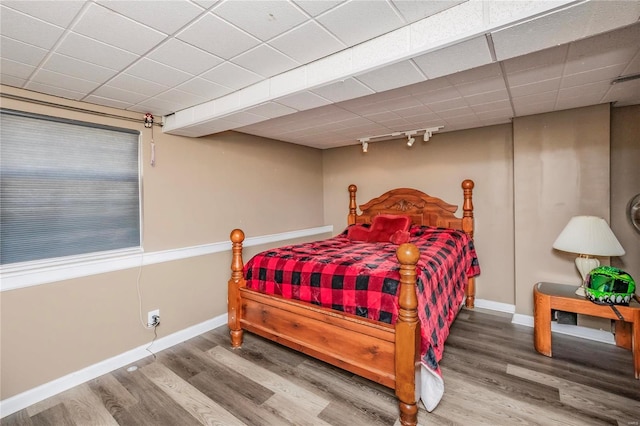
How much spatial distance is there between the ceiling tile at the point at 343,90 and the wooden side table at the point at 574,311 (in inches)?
89.3

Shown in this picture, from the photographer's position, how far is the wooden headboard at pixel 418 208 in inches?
139

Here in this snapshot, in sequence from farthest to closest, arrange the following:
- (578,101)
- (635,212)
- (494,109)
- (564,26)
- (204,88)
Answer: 1. (494,109)
2. (635,212)
3. (578,101)
4. (204,88)
5. (564,26)

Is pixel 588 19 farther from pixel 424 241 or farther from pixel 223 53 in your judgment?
pixel 424 241

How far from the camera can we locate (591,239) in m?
2.38

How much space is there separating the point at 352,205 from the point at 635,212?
2.99 m

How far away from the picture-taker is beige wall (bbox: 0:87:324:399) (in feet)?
6.75

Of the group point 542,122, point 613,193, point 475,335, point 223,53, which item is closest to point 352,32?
point 223,53

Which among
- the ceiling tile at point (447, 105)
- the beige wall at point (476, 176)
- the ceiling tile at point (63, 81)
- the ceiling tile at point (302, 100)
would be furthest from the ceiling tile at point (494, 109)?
the ceiling tile at point (63, 81)

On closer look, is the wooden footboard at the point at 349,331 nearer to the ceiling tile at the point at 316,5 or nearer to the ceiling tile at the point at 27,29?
the ceiling tile at the point at 316,5

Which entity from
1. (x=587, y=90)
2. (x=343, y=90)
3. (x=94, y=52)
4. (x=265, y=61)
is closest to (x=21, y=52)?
(x=94, y=52)

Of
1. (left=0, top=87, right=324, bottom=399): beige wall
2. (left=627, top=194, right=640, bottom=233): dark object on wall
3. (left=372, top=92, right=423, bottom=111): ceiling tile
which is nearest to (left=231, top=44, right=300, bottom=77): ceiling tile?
(left=372, top=92, right=423, bottom=111): ceiling tile

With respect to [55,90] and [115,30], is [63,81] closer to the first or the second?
[55,90]

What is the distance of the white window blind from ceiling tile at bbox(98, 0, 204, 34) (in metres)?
1.45

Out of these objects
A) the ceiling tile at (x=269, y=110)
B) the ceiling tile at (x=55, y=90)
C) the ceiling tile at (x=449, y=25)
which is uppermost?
the ceiling tile at (x=55, y=90)
